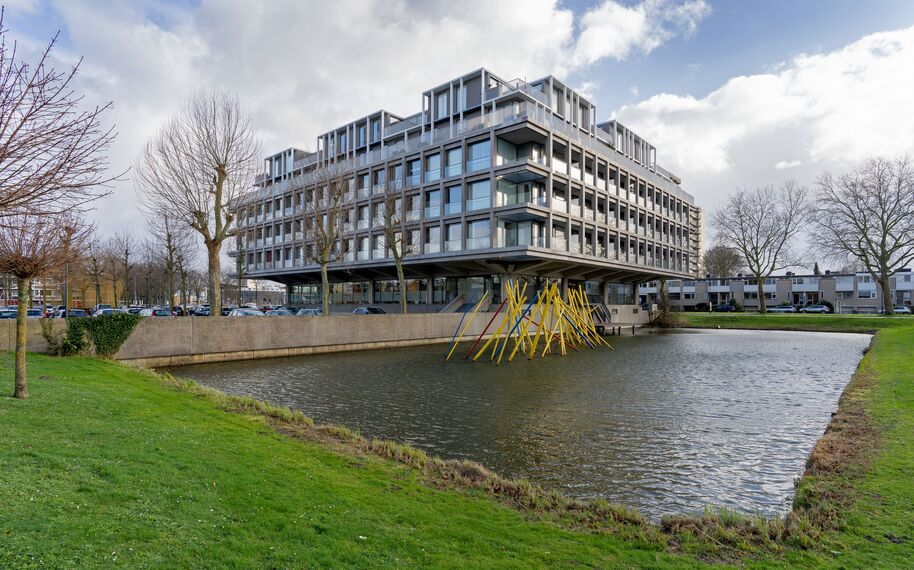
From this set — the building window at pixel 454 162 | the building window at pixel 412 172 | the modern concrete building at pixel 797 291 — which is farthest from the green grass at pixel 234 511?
the modern concrete building at pixel 797 291

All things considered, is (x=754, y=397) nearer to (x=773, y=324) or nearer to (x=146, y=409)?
(x=146, y=409)

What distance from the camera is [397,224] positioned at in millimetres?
40969

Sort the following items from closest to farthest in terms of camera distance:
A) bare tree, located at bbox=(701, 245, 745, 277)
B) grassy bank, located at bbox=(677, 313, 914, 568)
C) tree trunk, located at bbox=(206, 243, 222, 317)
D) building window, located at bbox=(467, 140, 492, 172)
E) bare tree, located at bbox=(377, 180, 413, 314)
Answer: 1. grassy bank, located at bbox=(677, 313, 914, 568)
2. tree trunk, located at bbox=(206, 243, 222, 317)
3. bare tree, located at bbox=(377, 180, 413, 314)
4. building window, located at bbox=(467, 140, 492, 172)
5. bare tree, located at bbox=(701, 245, 745, 277)

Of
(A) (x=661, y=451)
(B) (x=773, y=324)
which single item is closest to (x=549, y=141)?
(B) (x=773, y=324)

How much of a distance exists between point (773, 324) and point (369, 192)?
41.9 m

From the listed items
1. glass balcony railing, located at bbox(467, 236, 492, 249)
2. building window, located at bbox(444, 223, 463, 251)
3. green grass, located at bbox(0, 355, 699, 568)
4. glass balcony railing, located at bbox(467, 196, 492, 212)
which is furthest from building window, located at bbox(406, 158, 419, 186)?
green grass, located at bbox(0, 355, 699, 568)

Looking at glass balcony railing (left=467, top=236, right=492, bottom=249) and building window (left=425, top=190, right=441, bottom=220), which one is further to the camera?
building window (left=425, top=190, right=441, bottom=220)

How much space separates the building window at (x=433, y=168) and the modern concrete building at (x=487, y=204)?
114 mm

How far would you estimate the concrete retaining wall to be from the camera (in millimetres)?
20266

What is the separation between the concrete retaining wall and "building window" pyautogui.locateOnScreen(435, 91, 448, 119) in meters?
25.1

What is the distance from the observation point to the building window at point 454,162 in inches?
1666

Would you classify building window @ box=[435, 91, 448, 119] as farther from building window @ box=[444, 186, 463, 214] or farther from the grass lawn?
the grass lawn

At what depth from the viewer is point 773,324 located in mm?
48438

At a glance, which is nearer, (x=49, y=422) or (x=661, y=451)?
(x=49, y=422)
